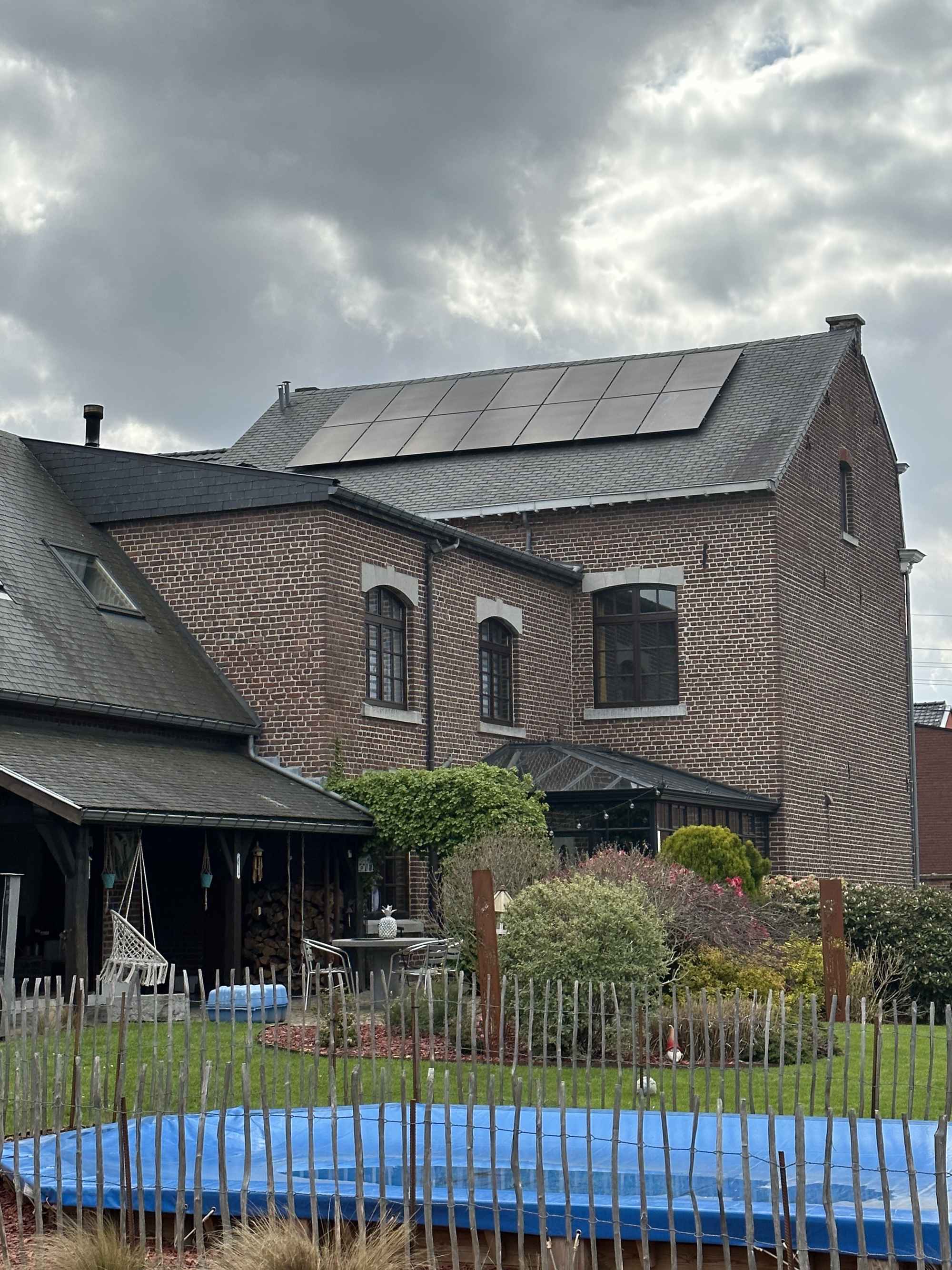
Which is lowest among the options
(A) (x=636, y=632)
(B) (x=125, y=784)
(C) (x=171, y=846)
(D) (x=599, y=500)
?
(C) (x=171, y=846)

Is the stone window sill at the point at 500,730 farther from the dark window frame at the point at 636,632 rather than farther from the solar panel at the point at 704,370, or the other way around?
the solar panel at the point at 704,370

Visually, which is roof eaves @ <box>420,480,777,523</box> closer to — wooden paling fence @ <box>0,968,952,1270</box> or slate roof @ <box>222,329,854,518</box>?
slate roof @ <box>222,329,854,518</box>

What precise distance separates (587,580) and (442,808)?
796 cm

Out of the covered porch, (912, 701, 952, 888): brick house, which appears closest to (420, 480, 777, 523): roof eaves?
the covered porch

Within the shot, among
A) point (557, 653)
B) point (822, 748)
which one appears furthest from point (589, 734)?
point (822, 748)

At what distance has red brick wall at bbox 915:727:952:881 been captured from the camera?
4634cm

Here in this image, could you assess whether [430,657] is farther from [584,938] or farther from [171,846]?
[584,938]

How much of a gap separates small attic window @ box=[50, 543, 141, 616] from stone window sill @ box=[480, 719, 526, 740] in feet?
18.2

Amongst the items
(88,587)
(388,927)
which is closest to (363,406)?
(88,587)

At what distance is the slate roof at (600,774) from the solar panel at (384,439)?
6.93 m

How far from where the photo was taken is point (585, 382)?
30891 mm

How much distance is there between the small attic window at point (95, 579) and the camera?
20766 millimetres

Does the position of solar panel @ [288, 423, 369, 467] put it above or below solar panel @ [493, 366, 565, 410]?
below

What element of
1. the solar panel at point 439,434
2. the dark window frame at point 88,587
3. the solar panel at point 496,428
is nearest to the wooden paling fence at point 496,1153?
the dark window frame at point 88,587
